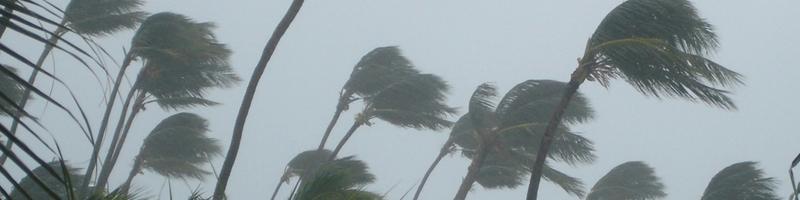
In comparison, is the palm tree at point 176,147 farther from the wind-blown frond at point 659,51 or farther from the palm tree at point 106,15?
the wind-blown frond at point 659,51

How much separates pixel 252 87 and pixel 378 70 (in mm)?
14371

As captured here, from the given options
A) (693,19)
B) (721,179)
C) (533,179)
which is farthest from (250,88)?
(721,179)

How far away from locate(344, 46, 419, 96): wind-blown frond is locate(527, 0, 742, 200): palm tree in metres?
14.0

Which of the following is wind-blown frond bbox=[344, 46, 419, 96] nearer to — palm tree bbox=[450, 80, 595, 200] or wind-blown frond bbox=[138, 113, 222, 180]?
wind-blown frond bbox=[138, 113, 222, 180]

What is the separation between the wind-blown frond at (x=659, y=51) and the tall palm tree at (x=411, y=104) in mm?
13350

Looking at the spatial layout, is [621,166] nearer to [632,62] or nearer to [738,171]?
[738,171]

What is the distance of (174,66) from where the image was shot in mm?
24625

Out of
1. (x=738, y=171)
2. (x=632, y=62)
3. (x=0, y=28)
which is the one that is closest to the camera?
(x=0, y=28)

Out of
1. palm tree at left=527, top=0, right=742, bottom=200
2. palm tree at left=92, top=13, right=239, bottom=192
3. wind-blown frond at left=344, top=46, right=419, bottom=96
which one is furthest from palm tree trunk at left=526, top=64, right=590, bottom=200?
wind-blown frond at left=344, top=46, right=419, bottom=96

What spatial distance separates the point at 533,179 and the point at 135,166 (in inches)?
627

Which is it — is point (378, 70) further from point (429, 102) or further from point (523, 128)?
point (523, 128)

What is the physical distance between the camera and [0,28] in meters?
1.92

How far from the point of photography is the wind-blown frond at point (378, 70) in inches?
1158

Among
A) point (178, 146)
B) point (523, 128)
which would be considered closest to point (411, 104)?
point (178, 146)
